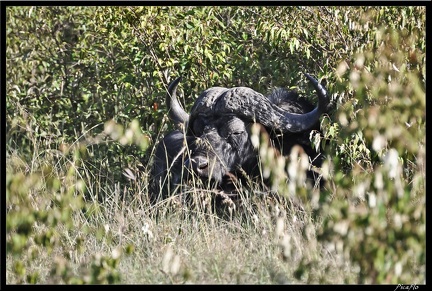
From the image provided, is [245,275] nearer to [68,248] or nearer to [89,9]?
[68,248]

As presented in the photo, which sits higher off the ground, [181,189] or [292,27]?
[292,27]

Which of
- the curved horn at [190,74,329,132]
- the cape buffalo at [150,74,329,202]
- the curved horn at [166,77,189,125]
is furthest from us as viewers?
the curved horn at [166,77,189,125]

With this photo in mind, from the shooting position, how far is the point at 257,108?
7.65 m

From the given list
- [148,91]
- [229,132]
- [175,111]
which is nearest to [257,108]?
[229,132]

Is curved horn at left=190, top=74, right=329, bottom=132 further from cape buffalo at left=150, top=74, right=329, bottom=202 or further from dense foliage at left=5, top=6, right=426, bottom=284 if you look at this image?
dense foliage at left=5, top=6, right=426, bottom=284

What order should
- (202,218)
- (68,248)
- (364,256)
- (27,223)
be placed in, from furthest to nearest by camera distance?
(202,218) < (68,248) < (27,223) < (364,256)

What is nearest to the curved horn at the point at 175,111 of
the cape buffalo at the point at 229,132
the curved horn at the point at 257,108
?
the cape buffalo at the point at 229,132

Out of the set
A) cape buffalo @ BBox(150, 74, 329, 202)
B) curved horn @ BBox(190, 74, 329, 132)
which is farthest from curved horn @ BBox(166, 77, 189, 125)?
curved horn @ BBox(190, 74, 329, 132)

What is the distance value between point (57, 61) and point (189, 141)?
2489 mm

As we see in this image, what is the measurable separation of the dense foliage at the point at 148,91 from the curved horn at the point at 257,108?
28 cm

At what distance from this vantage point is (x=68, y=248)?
5.98 m

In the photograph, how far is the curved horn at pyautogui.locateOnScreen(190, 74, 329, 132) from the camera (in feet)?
24.9

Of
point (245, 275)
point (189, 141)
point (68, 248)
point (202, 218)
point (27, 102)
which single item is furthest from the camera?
point (27, 102)

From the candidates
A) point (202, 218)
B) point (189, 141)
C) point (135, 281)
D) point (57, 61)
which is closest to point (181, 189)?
point (202, 218)
